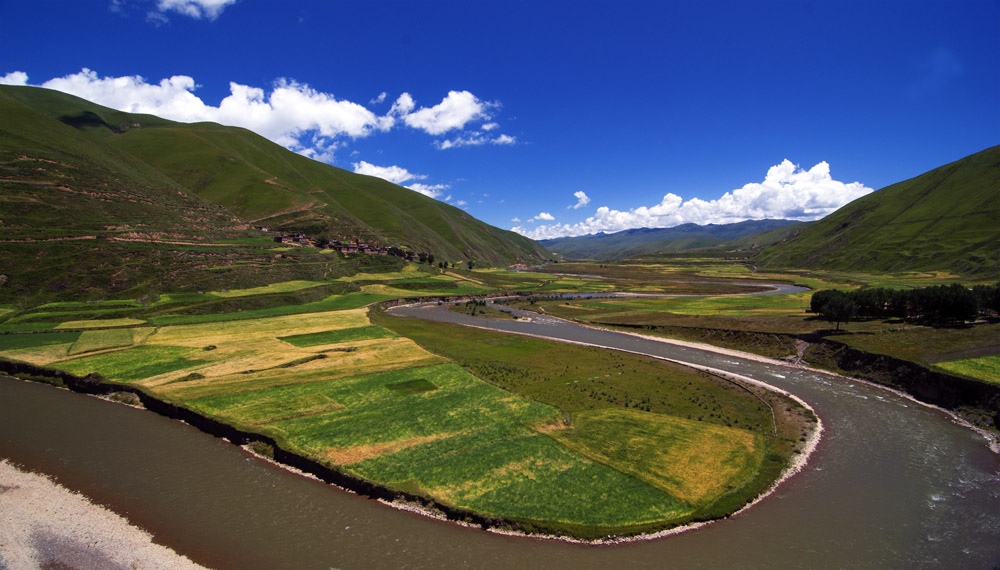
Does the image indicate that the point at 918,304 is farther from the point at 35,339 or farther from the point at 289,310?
the point at 35,339

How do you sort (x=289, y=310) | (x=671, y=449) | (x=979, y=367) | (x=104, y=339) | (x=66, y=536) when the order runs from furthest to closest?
(x=289, y=310) < (x=104, y=339) < (x=979, y=367) < (x=671, y=449) < (x=66, y=536)

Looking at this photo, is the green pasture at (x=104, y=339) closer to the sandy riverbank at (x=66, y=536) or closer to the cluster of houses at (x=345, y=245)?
the sandy riverbank at (x=66, y=536)

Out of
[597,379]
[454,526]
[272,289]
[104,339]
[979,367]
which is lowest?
[454,526]

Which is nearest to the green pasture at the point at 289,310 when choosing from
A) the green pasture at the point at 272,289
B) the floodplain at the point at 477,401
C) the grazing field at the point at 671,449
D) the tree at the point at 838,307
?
the floodplain at the point at 477,401

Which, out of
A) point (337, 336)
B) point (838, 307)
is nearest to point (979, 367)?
point (838, 307)

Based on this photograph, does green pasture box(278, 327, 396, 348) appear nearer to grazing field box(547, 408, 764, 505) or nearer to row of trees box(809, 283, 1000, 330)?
grazing field box(547, 408, 764, 505)

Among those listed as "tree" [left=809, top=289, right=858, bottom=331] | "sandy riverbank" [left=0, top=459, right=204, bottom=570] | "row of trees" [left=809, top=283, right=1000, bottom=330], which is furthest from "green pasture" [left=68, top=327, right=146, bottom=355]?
"row of trees" [left=809, top=283, right=1000, bottom=330]
